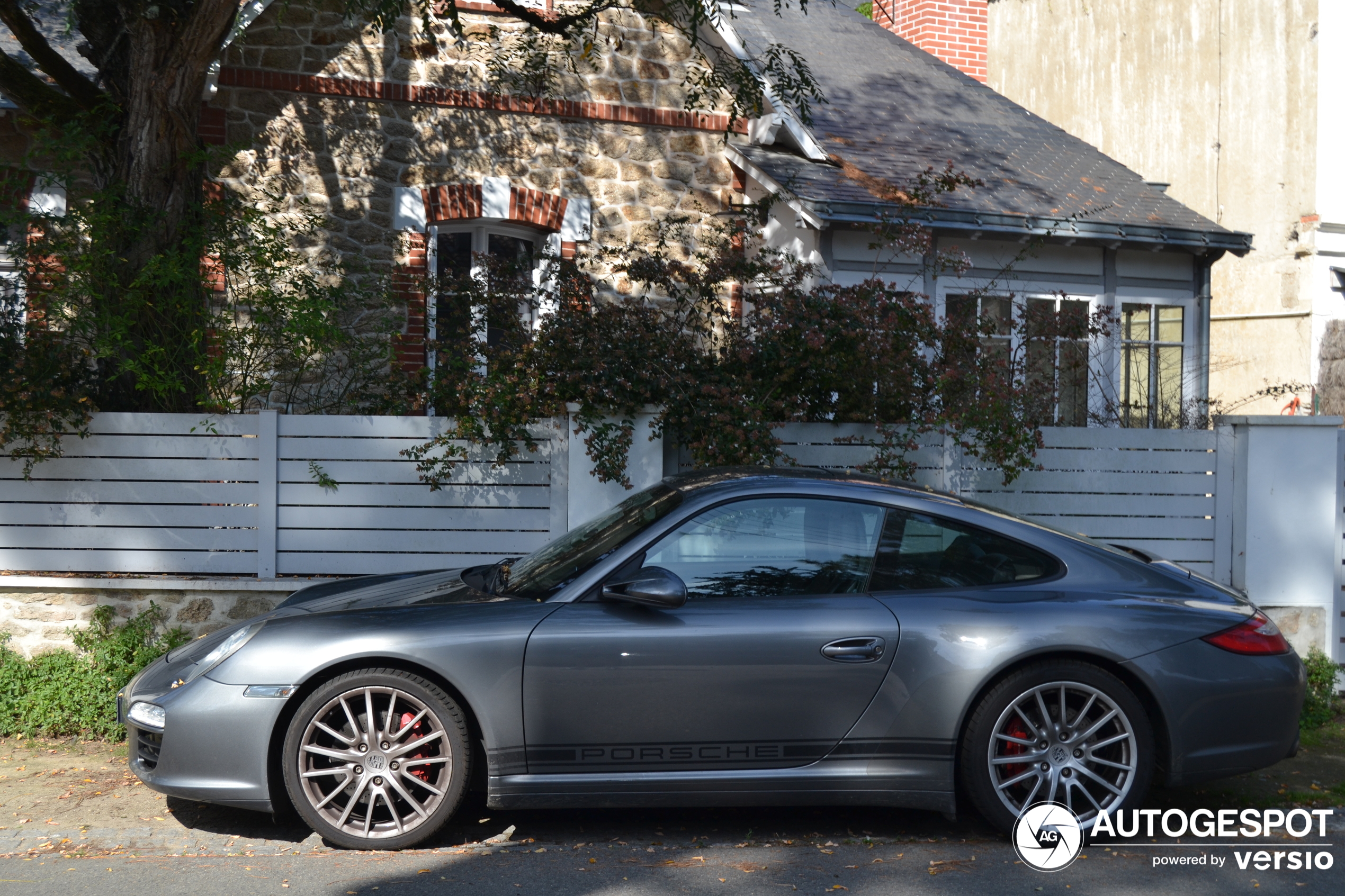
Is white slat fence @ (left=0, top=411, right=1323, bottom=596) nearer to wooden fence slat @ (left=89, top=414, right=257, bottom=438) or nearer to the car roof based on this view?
wooden fence slat @ (left=89, top=414, right=257, bottom=438)

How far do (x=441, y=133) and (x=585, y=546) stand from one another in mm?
6718

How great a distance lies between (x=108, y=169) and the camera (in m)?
7.46

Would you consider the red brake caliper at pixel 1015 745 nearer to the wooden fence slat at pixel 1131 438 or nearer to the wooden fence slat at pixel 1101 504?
the wooden fence slat at pixel 1101 504

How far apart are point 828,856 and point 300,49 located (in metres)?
8.54

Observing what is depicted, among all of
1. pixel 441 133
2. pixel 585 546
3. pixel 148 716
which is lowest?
pixel 148 716

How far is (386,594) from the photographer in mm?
4945

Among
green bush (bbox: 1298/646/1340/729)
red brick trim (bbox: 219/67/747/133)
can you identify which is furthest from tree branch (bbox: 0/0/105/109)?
green bush (bbox: 1298/646/1340/729)

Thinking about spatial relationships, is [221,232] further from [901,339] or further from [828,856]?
[828,856]

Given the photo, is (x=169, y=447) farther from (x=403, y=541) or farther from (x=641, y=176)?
(x=641, y=176)

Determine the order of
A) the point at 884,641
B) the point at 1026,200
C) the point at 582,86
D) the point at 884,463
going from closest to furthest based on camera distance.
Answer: the point at 884,641 → the point at 884,463 → the point at 582,86 → the point at 1026,200

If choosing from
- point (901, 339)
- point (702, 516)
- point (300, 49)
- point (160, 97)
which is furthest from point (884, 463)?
point (300, 49)

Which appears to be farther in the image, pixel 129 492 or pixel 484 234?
pixel 484 234

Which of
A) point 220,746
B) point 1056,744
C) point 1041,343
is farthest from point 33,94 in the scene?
point 1056,744

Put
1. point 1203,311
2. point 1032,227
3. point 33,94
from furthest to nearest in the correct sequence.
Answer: point 1203,311 < point 1032,227 < point 33,94
